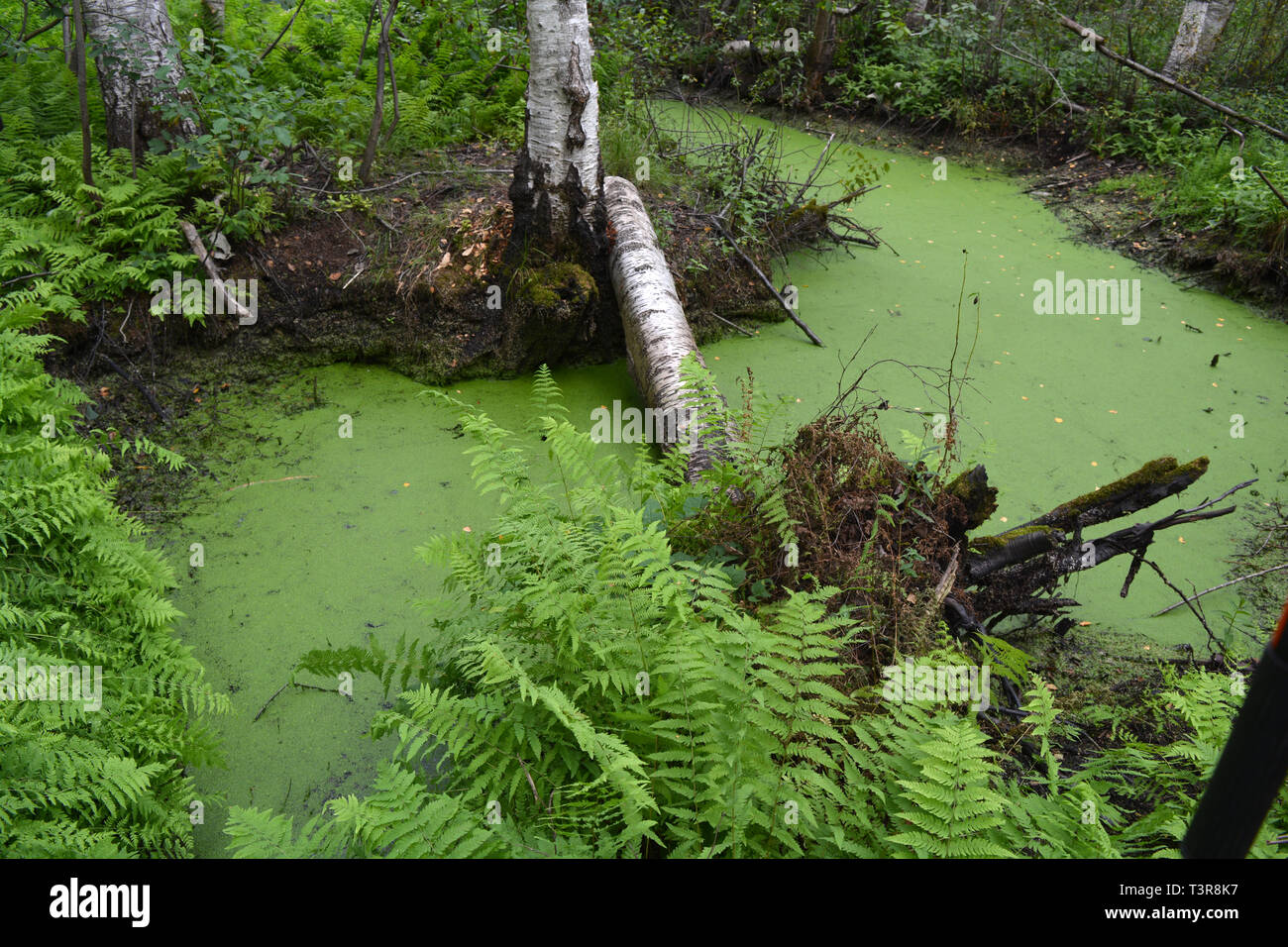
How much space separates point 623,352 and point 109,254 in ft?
9.33

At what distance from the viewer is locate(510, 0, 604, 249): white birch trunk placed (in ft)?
14.1

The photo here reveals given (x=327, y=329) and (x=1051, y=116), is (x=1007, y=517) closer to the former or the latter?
(x=327, y=329)

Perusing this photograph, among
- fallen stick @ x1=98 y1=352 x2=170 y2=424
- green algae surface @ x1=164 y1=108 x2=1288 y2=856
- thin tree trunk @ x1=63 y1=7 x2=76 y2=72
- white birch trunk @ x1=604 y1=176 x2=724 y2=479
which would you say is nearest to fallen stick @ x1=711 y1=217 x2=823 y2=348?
green algae surface @ x1=164 y1=108 x2=1288 y2=856

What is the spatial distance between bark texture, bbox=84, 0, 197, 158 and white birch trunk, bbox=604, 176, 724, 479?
8.69 feet

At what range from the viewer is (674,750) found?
1.96 m

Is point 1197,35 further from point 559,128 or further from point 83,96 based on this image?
point 83,96

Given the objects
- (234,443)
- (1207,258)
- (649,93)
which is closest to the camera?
(234,443)

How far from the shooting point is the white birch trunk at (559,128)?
430 cm

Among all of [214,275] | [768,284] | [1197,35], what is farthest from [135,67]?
[1197,35]

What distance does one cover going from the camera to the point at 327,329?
4.74 metres

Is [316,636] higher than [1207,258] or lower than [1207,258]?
lower

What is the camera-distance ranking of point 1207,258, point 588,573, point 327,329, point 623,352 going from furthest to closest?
1. point 1207,258
2. point 623,352
3. point 327,329
4. point 588,573

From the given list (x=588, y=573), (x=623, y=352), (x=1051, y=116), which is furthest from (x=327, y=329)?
(x=1051, y=116)

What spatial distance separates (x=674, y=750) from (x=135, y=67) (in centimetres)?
491
